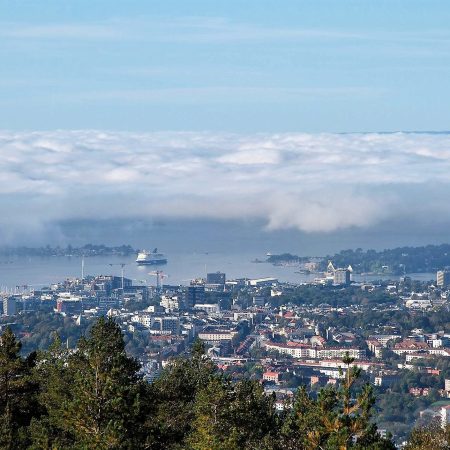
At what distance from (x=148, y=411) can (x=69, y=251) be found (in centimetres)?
6456

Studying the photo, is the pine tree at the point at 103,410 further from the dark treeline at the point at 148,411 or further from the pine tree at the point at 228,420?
the pine tree at the point at 228,420

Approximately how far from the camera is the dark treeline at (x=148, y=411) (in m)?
10.5

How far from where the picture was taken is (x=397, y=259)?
70.6 m

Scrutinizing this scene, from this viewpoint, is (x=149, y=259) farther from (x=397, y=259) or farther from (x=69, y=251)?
(x=397, y=259)

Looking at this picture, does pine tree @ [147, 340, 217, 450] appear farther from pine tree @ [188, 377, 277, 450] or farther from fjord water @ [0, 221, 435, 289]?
fjord water @ [0, 221, 435, 289]

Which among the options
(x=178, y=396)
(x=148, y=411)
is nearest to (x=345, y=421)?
(x=148, y=411)

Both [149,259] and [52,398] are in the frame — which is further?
[149,259]

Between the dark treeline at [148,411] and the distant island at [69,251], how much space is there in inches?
2378

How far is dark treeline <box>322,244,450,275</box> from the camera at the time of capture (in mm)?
69375

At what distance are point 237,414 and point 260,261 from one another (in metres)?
62.5

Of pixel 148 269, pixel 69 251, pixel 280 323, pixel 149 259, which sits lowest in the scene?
pixel 280 323

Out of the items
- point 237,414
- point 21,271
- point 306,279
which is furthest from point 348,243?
point 237,414

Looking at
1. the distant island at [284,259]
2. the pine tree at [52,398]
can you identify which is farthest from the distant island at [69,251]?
the pine tree at [52,398]

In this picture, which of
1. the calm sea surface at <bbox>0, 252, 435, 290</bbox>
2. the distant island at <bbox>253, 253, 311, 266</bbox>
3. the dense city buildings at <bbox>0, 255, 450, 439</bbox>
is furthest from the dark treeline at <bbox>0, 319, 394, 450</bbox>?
the distant island at <bbox>253, 253, 311, 266</bbox>
